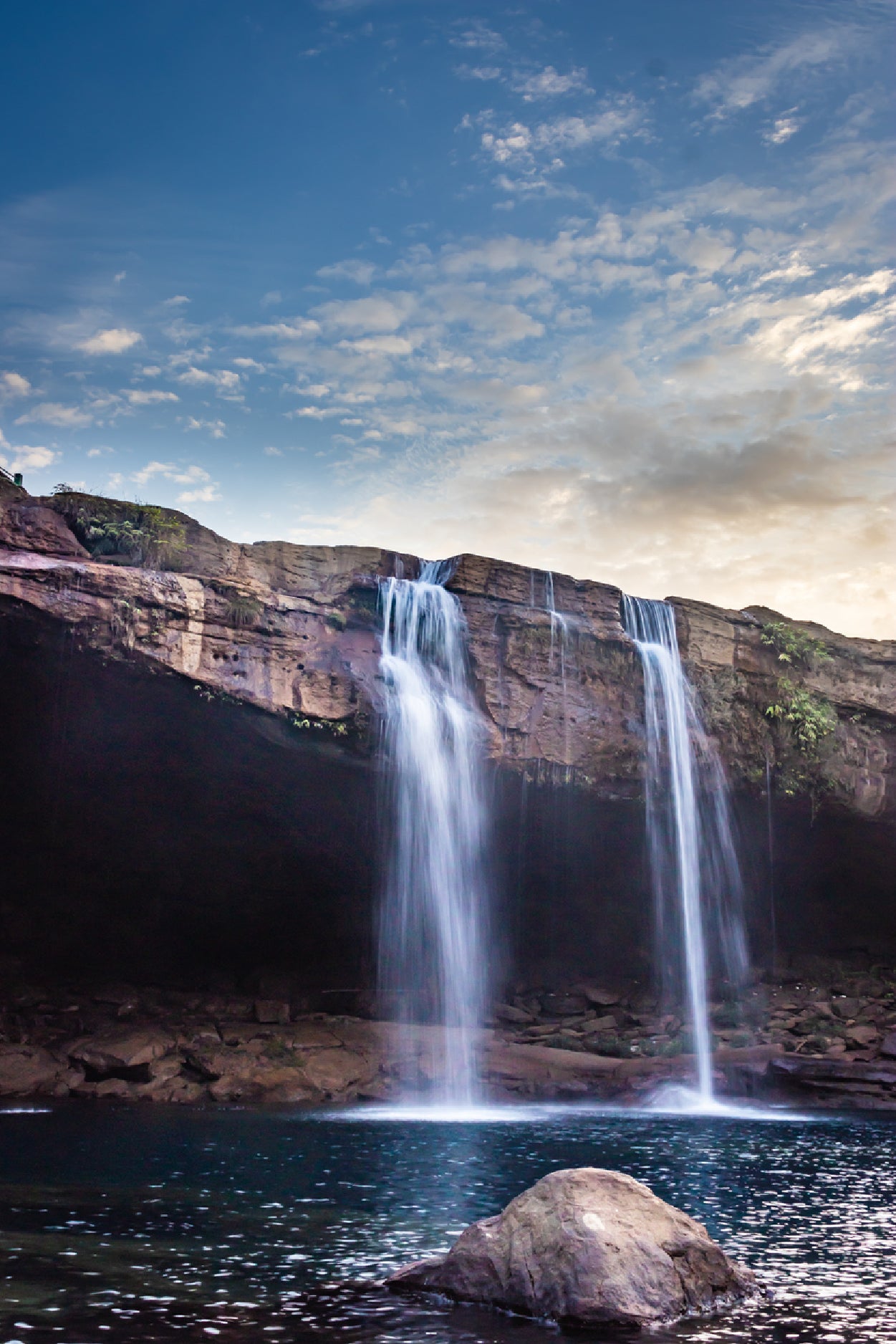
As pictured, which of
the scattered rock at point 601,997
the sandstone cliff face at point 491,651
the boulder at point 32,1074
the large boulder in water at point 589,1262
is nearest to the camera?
the large boulder in water at point 589,1262

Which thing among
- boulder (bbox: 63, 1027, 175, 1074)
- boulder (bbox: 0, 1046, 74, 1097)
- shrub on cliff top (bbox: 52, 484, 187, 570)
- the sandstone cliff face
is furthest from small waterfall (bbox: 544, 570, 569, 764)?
boulder (bbox: 0, 1046, 74, 1097)

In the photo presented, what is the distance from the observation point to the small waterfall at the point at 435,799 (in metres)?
23.6

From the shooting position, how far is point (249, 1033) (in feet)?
79.7

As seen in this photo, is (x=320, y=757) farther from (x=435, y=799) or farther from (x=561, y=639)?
(x=561, y=639)

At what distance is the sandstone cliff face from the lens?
20.1 metres

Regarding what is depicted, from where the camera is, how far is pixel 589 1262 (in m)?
7.00

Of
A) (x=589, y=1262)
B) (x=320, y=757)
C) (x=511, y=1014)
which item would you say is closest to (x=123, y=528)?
(x=320, y=757)

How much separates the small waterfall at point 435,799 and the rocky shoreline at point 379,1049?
4.23ft

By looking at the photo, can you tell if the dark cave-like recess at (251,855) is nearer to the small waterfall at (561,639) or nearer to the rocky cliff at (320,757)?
the rocky cliff at (320,757)

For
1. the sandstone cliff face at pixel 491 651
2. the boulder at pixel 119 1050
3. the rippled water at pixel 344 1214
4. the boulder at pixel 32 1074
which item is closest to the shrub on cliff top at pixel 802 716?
the sandstone cliff face at pixel 491 651

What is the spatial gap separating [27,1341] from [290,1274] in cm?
239

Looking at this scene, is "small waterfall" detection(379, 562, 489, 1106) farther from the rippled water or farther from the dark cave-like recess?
the rippled water

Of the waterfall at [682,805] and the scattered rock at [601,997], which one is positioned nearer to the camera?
the waterfall at [682,805]

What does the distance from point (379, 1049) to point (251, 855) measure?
566cm
